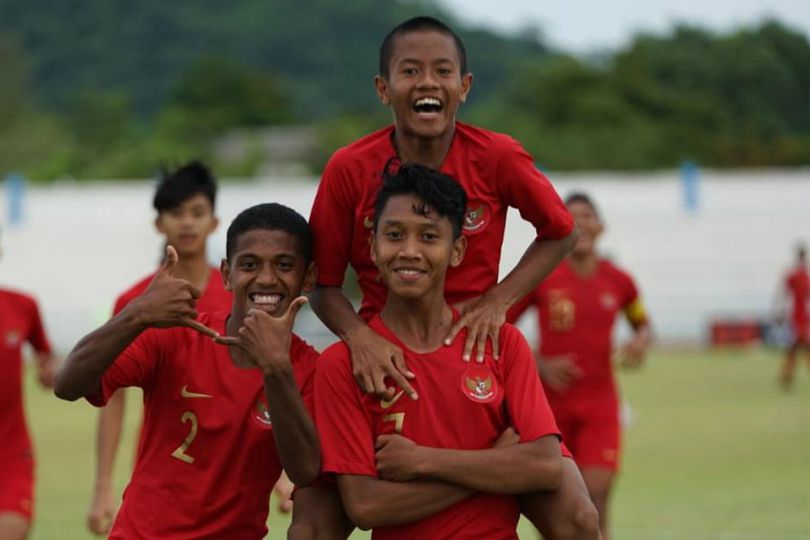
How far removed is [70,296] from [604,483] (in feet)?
111

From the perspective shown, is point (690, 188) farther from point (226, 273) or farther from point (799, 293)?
point (226, 273)

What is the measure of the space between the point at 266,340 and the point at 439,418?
2.13 ft

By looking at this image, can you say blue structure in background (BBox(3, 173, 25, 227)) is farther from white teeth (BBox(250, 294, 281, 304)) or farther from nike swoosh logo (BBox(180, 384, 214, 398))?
white teeth (BBox(250, 294, 281, 304))

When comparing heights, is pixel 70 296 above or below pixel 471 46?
below

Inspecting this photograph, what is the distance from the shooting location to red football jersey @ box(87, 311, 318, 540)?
562 centimetres

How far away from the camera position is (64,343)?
4000 cm

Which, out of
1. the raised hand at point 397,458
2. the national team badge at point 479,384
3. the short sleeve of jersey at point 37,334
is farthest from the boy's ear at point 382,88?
the short sleeve of jersey at point 37,334

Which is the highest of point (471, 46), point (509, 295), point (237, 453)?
point (471, 46)

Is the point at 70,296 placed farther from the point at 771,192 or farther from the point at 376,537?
the point at 376,537

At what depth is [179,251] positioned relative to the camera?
833 cm

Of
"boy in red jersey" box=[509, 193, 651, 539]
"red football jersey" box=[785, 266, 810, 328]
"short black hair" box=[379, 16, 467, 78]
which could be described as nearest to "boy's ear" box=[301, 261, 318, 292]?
"short black hair" box=[379, 16, 467, 78]

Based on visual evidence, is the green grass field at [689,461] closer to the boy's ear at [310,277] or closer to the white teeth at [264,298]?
the boy's ear at [310,277]

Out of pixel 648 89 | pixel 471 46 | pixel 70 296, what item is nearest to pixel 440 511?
pixel 70 296

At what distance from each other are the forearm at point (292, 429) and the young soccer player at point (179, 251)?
8.29 ft
